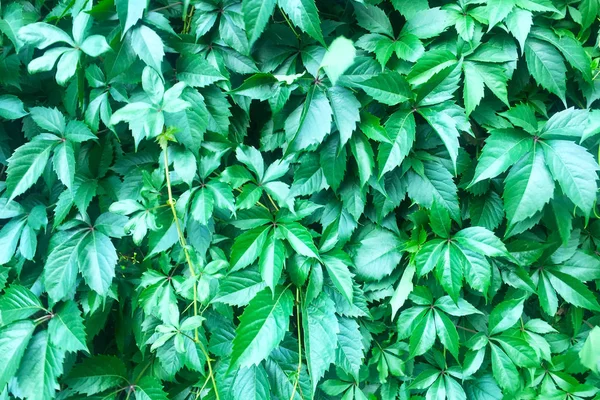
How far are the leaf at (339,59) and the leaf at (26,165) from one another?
2.45ft

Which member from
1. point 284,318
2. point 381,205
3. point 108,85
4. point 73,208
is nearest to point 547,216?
point 381,205

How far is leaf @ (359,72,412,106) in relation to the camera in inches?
39.0

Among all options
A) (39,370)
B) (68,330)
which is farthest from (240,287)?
(39,370)

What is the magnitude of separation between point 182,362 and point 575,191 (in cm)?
106

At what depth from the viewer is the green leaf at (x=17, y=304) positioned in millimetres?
1118

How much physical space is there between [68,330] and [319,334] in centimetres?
65

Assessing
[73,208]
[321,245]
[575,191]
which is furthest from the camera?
[73,208]

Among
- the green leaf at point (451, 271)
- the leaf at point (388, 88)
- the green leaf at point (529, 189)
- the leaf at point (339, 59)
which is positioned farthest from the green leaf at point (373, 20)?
the green leaf at point (451, 271)

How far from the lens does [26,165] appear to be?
3.61ft

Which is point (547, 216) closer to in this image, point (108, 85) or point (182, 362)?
point (182, 362)

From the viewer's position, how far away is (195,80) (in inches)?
41.6

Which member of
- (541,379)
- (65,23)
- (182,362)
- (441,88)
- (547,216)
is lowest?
(541,379)

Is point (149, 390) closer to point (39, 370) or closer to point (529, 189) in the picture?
point (39, 370)

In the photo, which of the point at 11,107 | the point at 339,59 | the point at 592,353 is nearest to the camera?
the point at 592,353
